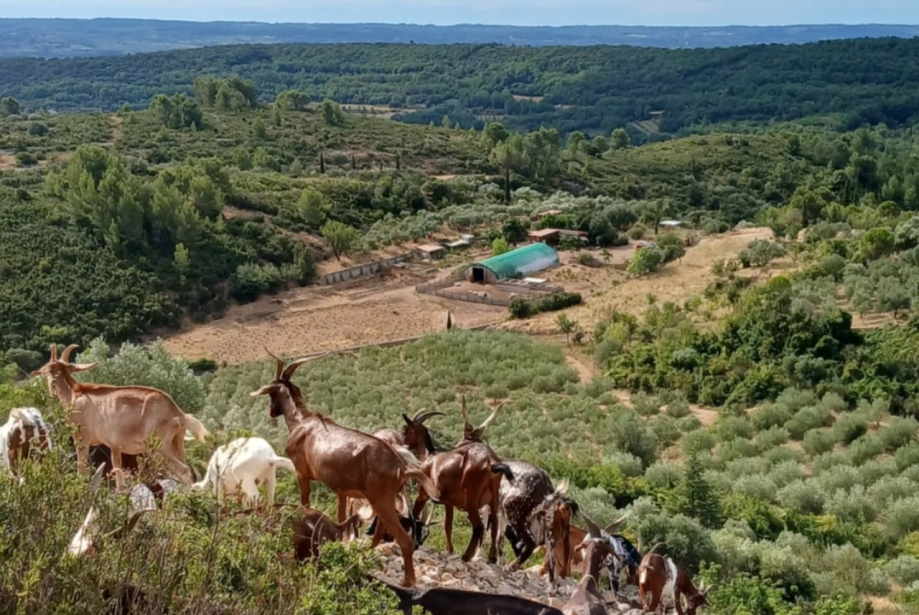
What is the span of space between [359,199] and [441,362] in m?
29.8

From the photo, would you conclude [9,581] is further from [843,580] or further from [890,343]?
[890,343]

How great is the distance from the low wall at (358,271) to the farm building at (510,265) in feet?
16.3

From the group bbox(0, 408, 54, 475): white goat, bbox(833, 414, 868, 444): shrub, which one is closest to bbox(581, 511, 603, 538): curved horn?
bbox(0, 408, 54, 475): white goat

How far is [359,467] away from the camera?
7.81 meters

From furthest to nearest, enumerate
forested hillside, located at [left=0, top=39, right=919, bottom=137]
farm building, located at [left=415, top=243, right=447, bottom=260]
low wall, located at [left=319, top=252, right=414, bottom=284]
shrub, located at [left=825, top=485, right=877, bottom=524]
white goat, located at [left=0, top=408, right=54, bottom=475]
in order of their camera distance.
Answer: forested hillside, located at [left=0, top=39, right=919, bottom=137] → farm building, located at [left=415, top=243, right=447, bottom=260] → low wall, located at [left=319, top=252, right=414, bottom=284] → shrub, located at [left=825, top=485, right=877, bottom=524] → white goat, located at [left=0, top=408, right=54, bottom=475]

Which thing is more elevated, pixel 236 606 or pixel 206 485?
pixel 236 606

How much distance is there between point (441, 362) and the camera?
2925cm

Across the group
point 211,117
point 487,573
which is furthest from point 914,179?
point 487,573

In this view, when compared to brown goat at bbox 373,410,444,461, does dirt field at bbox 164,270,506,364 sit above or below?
below

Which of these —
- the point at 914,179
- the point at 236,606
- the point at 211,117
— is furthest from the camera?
the point at 211,117

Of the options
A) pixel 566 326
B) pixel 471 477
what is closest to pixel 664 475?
pixel 471 477

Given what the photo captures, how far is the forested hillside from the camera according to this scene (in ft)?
498

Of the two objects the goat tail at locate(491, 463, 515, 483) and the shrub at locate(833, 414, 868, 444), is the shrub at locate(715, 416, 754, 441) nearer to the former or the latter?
the shrub at locate(833, 414, 868, 444)

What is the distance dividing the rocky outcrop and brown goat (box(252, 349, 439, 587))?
364 millimetres
